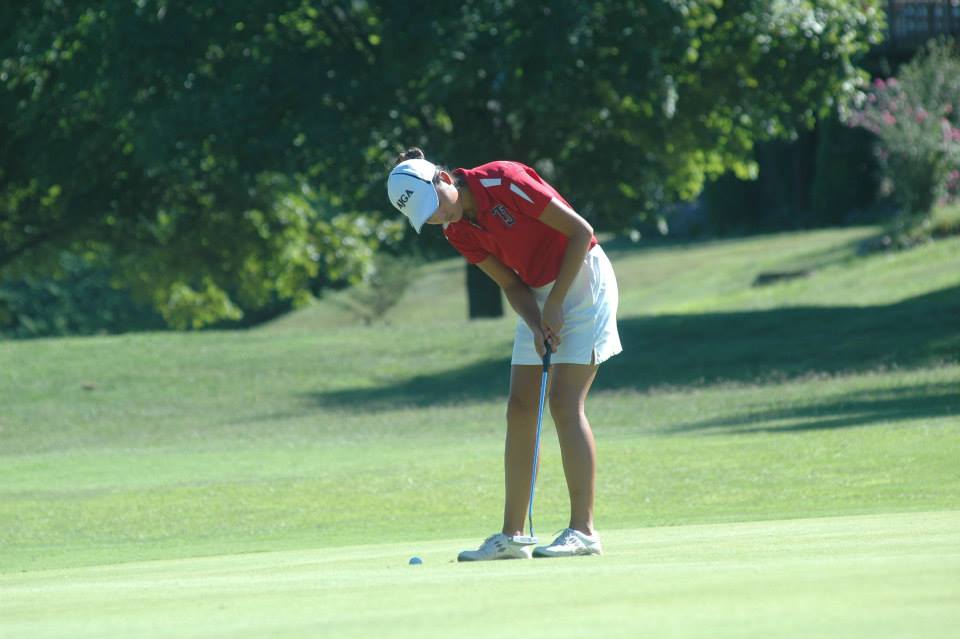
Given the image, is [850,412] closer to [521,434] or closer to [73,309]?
[521,434]

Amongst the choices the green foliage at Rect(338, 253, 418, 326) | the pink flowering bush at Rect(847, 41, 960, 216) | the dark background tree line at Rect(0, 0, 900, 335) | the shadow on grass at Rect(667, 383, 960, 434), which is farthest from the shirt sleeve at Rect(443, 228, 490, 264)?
the green foliage at Rect(338, 253, 418, 326)

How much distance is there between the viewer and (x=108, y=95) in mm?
27750

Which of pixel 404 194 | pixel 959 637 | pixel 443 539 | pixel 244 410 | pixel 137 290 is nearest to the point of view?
pixel 959 637

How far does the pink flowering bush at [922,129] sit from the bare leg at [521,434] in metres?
28.1

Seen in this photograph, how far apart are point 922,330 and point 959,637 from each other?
21939 mm

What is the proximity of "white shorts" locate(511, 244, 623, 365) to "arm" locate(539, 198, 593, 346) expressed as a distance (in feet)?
0.34

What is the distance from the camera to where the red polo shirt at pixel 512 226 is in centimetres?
691

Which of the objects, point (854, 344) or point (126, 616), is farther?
point (854, 344)

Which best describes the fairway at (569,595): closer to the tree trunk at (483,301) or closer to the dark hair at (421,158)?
the dark hair at (421,158)

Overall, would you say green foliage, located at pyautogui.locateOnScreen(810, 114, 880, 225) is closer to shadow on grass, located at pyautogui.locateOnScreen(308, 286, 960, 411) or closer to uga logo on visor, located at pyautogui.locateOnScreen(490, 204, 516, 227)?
shadow on grass, located at pyautogui.locateOnScreen(308, 286, 960, 411)

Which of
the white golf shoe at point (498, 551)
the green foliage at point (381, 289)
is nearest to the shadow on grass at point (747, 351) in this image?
the white golf shoe at point (498, 551)

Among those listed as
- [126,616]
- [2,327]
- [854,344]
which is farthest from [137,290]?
[126,616]

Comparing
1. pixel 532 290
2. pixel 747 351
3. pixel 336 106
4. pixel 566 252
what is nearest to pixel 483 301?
pixel 336 106

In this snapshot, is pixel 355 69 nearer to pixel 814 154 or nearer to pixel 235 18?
pixel 235 18
